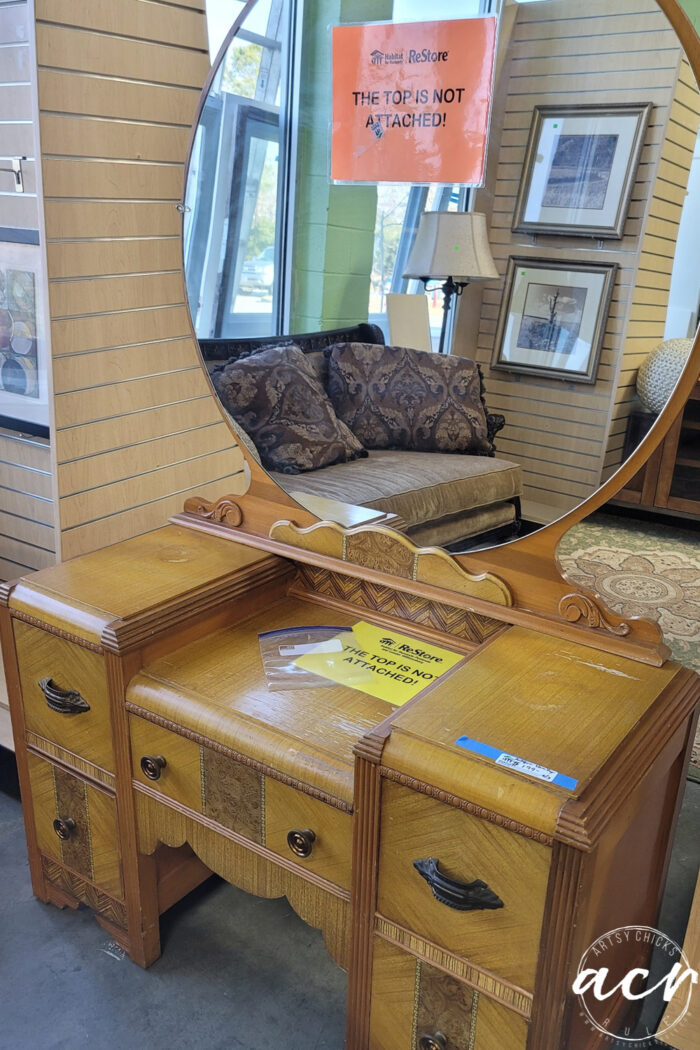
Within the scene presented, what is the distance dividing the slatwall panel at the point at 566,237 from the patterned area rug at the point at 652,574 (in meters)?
0.33

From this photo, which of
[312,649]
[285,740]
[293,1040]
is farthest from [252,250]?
[293,1040]

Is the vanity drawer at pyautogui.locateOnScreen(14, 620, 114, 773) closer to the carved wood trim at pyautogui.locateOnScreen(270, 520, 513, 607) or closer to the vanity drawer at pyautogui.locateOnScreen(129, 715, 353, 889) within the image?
the vanity drawer at pyautogui.locateOnScreen(129, 715, 353, 889)

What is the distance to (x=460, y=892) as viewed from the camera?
974 mm

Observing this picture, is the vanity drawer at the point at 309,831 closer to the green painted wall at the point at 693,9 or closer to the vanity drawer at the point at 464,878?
the vanity drawer at the point at 464,878

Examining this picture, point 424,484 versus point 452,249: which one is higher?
point 452,249

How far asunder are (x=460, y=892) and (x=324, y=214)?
101 cm

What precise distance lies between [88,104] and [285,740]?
124cm

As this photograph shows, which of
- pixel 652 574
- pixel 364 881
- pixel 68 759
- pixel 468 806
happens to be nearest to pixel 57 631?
pixel 68 759

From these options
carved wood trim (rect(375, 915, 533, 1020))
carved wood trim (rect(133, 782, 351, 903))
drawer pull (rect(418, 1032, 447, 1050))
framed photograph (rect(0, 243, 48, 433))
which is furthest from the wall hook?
drawer pull (rect(418, 1032, 447, 1050))

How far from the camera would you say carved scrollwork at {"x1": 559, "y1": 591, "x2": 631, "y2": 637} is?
1.19 meters

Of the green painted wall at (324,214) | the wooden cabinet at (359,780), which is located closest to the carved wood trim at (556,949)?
the wooden cabinet at (359,780)

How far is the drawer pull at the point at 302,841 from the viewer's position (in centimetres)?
114

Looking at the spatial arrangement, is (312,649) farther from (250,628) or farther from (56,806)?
(56,806)

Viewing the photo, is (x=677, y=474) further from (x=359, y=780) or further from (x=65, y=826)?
(x=65, y=826)
